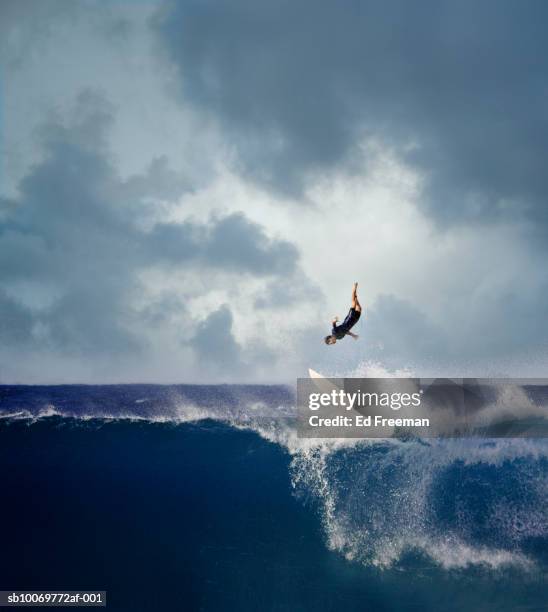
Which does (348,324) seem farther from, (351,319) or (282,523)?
(282,523)

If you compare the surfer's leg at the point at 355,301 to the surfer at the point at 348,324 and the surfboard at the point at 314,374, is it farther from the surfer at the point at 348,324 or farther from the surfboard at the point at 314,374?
the surfboard at the point at 314,374

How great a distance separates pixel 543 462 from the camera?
1015cm

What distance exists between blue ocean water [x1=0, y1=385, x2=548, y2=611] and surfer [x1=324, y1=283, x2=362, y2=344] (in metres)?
3.71

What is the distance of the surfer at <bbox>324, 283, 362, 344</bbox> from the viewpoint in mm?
8539

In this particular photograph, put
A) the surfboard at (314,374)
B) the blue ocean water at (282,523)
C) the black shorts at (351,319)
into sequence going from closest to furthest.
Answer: the blue ocean water at (282,523) < the black shorts at (351,319) < the surfboard at (314,374)

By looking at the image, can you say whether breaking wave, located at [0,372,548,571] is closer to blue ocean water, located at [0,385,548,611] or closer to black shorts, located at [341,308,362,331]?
blue ocean water, located at [0,385,548,611]

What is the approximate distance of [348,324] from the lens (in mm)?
9047

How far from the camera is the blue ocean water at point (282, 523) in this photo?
24.7 ft

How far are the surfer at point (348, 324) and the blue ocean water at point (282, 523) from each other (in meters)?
3.71

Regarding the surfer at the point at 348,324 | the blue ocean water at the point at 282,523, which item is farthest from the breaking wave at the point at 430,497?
the surfer at the point at 348,324

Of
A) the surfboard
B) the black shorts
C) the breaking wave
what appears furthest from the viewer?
the surfboard

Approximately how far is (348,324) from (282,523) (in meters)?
5.05

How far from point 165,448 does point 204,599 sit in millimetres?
6269

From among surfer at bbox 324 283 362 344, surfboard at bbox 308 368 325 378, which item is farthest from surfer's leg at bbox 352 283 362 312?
surfboard at bbox 308 368 325 378
